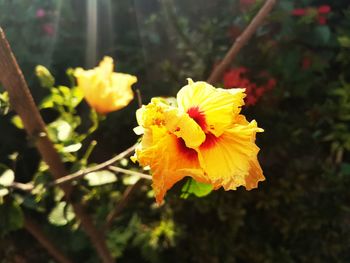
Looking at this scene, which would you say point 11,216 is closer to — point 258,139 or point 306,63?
point 258,139

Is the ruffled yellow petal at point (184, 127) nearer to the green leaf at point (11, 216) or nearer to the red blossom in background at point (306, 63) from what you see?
the green leaf at point (11, 216)

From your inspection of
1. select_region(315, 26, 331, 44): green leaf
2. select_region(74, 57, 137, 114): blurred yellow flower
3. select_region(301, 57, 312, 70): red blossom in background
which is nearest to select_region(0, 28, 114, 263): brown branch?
select_region(74, 57, 137, 114): blurred yellow flower

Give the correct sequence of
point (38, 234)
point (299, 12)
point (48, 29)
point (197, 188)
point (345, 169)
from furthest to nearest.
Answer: point (48, 29), point (299, 12), point (345, 169), point (38, 234), point (197, 188)

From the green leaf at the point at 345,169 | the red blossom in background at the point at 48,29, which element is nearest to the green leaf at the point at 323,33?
the green leaf at the point at 345,169

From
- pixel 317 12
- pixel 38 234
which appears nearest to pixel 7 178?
pixel 38 234

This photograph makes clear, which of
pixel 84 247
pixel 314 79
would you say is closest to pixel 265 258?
pixel 84 247

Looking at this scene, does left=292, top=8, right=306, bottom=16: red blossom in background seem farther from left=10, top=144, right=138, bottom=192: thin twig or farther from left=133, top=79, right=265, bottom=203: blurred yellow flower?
left=133, top=79, right=265, bottom=203: blurred yellow flower
